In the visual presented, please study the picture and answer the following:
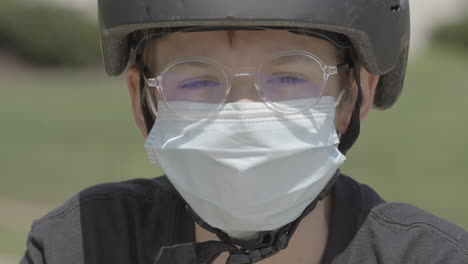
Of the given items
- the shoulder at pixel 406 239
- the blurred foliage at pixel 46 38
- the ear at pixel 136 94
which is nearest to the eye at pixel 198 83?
the ear at pixel 136 94

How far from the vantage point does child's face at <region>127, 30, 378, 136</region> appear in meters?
2.83

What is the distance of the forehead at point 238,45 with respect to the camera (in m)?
2.84

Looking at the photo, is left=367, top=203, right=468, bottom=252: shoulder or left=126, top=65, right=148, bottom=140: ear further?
left=126, top=65, right=148, bottom=140: ear

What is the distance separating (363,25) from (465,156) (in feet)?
23.9

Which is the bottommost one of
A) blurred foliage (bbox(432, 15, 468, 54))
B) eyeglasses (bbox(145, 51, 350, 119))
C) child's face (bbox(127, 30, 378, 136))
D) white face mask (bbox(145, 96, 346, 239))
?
blurred foliage (bbox(432, 15, 468, 54))

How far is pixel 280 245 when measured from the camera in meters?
2.91

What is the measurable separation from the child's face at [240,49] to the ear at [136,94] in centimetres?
19

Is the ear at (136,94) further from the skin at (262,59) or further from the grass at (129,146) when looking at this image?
the grass at (129,146)

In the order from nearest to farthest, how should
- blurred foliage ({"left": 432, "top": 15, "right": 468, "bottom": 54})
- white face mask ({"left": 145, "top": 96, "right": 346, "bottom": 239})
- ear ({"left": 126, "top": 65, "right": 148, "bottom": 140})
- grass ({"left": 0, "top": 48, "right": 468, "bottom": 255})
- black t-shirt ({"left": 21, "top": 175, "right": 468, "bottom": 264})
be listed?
white face mask ({"left": 145, "top": 96, "right": 346, "bottom": 239}) → black t-shirt ({"left": 21, "top": 175, "right": 468, "bottom": 264}) → ear ({"left": 126, "top": 65, "right": 148, "bottom": 140}) → grass ({"left": 0, "top": 48, "right": 468, "bottom": 255}) → blurred foliage ({"left": 432, "top": 15, "right": 468, "bottom": 54})

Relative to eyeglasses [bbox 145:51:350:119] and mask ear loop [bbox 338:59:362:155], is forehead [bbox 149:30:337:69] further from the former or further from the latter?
mask ear loop [bbox 338:59:362:155]

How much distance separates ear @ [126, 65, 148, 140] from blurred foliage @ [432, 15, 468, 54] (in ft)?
58.9

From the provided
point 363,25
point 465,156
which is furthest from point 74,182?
point 363,25

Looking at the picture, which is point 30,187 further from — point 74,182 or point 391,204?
point 391,204

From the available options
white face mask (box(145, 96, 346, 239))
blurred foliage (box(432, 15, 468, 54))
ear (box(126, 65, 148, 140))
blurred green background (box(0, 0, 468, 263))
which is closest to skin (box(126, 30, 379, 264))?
ear (box(126, 65, 148, 140))
